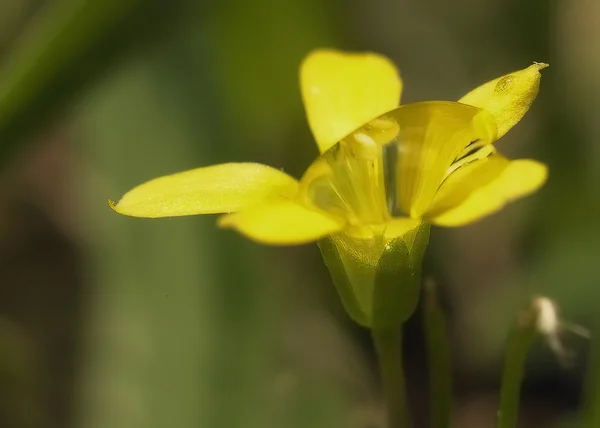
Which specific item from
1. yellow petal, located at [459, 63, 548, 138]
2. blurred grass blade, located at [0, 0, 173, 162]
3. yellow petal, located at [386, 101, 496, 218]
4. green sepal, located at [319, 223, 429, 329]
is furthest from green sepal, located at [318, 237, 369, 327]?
blurred grass blade, located at [0, 0, 173, 162]

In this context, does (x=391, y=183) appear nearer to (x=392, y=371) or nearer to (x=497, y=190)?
(x=392, y=371)

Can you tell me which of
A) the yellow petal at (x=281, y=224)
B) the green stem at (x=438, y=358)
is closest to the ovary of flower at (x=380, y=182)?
the yellow petal at (x=281, y=224)

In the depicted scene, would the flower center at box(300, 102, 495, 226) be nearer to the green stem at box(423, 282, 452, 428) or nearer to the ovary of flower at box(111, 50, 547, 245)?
the ovary of flower at box(111, 50, 547, 245)

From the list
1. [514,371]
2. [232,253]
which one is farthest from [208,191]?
[232,253]

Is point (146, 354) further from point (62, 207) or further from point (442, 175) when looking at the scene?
point (442, 175)

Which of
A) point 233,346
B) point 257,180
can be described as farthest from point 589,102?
point 257,180

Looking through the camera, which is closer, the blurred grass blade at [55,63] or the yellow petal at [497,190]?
the yellow petal at [497,190]

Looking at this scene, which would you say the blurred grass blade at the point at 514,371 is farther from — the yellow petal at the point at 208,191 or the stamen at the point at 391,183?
the yellow petal at the point at 208,191
